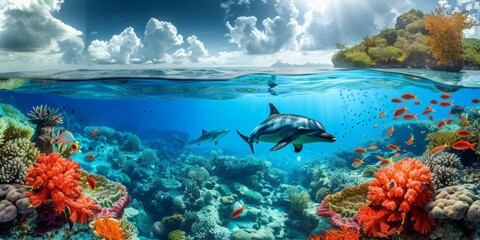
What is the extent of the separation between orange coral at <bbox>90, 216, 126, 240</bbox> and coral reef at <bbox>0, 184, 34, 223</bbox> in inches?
47.1

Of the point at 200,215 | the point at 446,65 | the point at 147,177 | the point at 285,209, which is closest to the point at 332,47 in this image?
the point at 446,65

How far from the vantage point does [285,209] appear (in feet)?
49.9

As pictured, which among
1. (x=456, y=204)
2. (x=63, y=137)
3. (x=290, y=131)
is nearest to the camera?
(x=456, y=204)

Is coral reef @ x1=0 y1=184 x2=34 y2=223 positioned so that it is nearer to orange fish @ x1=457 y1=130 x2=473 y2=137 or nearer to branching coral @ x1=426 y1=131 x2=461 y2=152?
branching coral @ x1=426 y1=131 x2=461 y2=152

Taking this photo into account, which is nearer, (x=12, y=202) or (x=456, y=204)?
(x=456, y=204)

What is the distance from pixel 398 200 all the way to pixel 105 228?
18.1 ft

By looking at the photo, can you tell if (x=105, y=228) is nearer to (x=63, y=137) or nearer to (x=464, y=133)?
(x=63, y=137)

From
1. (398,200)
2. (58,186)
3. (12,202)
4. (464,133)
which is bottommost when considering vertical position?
(398,200)

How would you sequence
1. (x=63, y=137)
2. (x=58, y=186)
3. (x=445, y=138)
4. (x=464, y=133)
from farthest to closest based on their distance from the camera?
(x=445, y=138) → (x=464, y=133) → (x=63, y=137) → (x=58, y=186)

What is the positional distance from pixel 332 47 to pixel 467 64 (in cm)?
590

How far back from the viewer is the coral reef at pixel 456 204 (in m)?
5.05

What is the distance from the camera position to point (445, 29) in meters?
12.1

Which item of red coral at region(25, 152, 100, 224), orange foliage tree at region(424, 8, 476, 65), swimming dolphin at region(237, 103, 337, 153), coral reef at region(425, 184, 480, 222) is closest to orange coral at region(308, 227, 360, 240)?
coral reef at region(425, 184, 480, 222)

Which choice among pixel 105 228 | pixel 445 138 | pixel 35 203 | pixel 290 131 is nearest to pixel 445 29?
pixel 445 138
